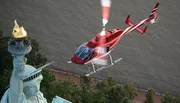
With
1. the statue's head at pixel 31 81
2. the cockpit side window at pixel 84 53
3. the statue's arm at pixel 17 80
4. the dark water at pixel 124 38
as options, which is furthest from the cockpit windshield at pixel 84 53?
the dark water at pixel 124 38

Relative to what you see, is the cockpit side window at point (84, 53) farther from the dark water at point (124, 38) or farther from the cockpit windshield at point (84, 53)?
the dark water at point (124, 38)

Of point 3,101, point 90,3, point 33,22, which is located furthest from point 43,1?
point 3,101

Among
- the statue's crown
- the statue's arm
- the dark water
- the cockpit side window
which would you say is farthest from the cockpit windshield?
the dark water

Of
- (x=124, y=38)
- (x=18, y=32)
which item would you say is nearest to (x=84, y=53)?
(x=18, y=32)

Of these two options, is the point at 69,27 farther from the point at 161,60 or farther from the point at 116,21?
the point at 161,60

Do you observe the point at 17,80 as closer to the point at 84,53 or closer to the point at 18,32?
the point at 18,32
